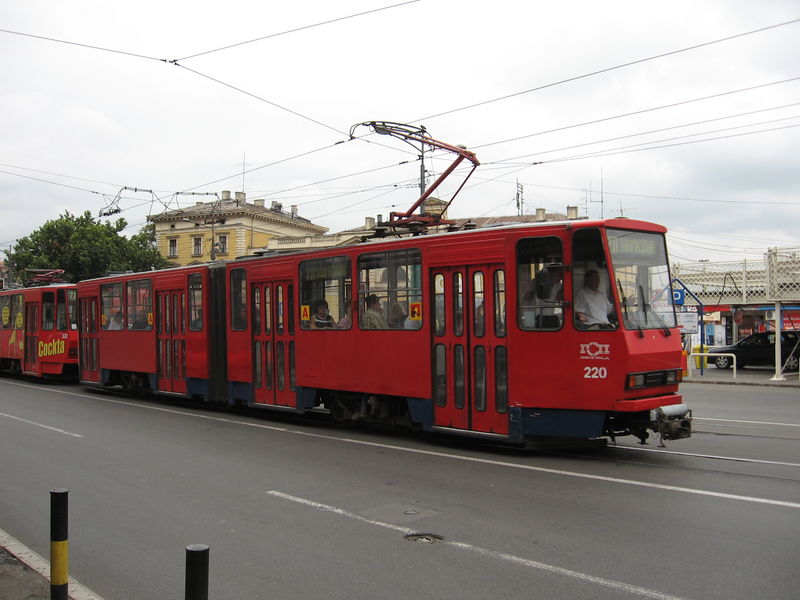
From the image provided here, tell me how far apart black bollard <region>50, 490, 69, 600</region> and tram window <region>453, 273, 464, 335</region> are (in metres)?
6.45

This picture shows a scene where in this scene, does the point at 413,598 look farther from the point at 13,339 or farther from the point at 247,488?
the point at 13,339

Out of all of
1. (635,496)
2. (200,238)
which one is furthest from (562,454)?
(200,238)

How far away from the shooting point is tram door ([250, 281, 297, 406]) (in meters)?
12.9

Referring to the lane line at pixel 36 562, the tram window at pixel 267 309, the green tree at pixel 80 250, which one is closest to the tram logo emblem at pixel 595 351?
the lane line at pixel 36 562

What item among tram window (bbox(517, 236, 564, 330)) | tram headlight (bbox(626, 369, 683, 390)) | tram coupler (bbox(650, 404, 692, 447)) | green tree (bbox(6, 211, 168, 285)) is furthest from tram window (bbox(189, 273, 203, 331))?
green tree (bbox(6, 211, 168, 285))

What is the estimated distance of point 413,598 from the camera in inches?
184

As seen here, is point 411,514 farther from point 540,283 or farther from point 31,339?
point 31,339

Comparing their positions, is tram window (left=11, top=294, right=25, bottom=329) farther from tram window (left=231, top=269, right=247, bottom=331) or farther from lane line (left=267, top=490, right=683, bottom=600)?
lane line (left=267, top=490, right=683, bottom=600)

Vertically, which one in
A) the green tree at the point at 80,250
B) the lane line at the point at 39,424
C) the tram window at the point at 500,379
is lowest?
the lane line at the point at 39,424

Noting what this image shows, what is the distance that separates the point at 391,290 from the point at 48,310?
55.6ft

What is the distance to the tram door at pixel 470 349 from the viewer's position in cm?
944

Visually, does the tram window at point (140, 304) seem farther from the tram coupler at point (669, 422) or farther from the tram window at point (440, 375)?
the tram coupler at point (669, 422)

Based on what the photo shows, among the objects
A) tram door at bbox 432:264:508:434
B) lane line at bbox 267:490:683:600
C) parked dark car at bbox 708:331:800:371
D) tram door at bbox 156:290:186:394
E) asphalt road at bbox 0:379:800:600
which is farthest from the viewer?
parked dark car at bbox 708:331:800:371

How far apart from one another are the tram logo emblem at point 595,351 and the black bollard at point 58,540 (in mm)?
6248
